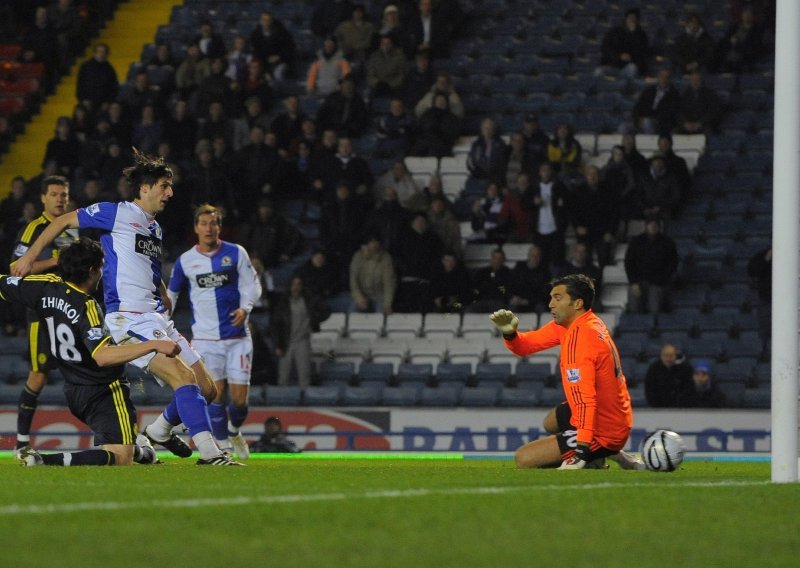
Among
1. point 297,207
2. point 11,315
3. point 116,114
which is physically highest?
point 116,114

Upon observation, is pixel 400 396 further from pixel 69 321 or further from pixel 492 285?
pixel 69 321

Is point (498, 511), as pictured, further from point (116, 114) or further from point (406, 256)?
point (116, 114)

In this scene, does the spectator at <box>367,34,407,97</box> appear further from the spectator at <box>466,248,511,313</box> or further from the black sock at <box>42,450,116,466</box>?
the black sock at <box>42,450,116,466</box>

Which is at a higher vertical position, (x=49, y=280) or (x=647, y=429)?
(x=49, y=280)

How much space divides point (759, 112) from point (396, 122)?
540 cm

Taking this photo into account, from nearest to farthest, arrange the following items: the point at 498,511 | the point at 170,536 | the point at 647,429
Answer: the point at 170,536 < the point at 498,511 < the point at 647,429

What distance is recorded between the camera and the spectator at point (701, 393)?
17453 mm

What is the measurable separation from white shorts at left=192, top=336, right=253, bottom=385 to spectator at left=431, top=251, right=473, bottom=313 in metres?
5.85

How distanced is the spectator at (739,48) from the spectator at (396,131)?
4799mm

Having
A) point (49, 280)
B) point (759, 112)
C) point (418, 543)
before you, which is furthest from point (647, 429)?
point (418, 543)

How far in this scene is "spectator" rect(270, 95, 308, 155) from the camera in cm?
2205

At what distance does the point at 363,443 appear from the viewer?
57.7 feet

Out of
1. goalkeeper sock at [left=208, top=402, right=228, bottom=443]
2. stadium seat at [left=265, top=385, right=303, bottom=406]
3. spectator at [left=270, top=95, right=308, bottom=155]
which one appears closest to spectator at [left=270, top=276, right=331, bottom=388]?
stadium seat at [left=265, top=385, right=303, bottom=406]

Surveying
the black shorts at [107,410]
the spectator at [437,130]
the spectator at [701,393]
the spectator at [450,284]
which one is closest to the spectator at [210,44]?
the spectator at [437,130]
